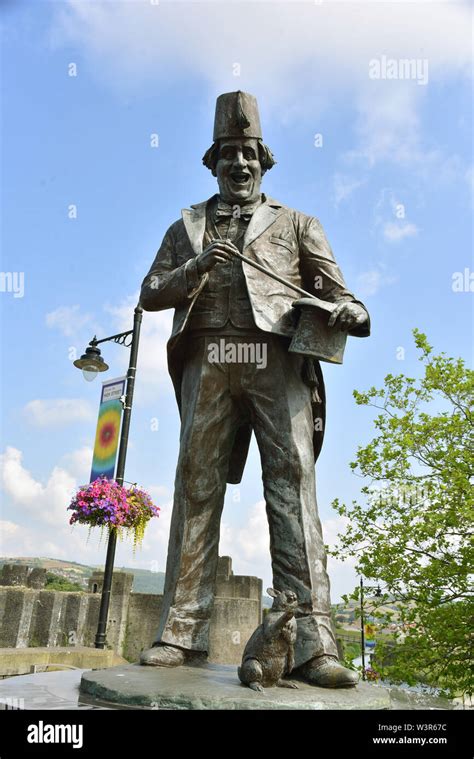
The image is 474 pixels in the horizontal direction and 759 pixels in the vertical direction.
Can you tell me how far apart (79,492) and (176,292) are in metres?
6.45

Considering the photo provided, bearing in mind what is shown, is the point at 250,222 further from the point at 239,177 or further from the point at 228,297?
the point at 228,297

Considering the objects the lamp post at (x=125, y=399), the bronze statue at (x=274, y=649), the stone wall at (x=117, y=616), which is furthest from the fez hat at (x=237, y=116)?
the stone wall at (x=117, y=616)

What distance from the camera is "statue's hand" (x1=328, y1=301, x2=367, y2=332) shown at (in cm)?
386

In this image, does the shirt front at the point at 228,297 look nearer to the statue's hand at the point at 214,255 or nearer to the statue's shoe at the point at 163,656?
the statue's hand at the point at 214,255

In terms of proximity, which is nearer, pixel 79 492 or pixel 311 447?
pixel 311 447

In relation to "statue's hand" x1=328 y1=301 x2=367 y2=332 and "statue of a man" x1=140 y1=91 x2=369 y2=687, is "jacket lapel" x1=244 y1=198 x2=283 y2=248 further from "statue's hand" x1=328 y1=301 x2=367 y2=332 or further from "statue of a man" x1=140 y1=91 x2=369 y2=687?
"statue's hand" x1=328 y1=301 x2=367 y2=332

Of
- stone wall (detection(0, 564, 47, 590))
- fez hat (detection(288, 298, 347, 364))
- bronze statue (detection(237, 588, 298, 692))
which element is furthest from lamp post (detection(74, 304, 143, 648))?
bronze statue (detection(237, 588, 298, 692))

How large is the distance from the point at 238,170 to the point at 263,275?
808mm

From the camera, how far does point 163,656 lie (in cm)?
363

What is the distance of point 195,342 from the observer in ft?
14.1
